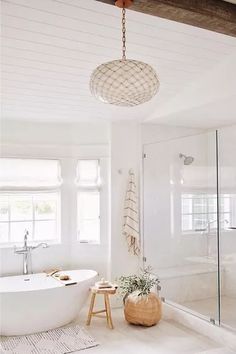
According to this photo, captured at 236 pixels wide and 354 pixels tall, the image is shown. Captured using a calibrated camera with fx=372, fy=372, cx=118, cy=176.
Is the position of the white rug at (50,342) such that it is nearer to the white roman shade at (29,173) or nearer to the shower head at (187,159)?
the white roman shade at (29,173)

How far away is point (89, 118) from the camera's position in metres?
4.82

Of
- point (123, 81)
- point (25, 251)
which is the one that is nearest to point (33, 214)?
point (25, 251)

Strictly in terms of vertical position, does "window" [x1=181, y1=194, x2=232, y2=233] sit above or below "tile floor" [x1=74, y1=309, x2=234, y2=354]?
above

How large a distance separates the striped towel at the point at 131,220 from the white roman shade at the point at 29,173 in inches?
37.3

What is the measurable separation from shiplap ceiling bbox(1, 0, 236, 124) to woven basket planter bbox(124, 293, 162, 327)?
2.33 metres

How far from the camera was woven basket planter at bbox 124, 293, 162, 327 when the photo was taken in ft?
13.6

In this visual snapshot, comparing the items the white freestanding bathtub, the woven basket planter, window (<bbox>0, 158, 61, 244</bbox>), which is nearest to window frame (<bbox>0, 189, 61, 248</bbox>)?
window (<bbox>0, 158, 61, 244</bbox>)

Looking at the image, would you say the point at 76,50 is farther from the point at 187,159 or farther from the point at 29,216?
the point at 29,216

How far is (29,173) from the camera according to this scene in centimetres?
480

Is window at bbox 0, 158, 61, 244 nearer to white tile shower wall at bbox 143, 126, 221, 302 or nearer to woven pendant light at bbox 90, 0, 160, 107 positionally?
white tile shower wall at bbox 143, 126, 221, 302

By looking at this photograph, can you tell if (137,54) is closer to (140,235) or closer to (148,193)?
(148,193)

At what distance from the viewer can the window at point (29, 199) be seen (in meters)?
4.68

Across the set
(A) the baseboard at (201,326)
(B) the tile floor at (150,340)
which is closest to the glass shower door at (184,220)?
(A) the baseboard at (201,326)


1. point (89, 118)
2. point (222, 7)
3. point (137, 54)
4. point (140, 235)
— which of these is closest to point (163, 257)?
point (140, 235)
